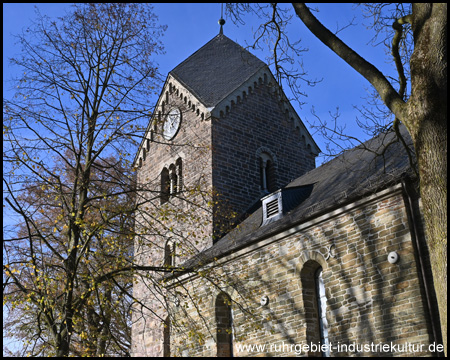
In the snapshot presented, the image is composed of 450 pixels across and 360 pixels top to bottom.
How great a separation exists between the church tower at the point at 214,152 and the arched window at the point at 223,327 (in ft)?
9.67

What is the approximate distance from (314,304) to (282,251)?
5.05 feet

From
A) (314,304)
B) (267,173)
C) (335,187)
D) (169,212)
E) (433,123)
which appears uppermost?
(267,173)

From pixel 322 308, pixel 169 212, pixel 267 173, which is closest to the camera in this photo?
pixel 322 308

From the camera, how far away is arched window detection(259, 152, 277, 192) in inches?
822

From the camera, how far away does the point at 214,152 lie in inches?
771

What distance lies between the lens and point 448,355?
6.04 meters

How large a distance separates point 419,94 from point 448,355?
3.16 metres

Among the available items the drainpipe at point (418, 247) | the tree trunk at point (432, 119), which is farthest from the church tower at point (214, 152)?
the tree trunk at point (432, 119)

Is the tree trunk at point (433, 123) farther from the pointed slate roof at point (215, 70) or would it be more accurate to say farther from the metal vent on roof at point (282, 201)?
the pointed slate roof at point (215, 70)

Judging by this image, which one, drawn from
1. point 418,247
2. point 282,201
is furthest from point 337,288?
point 282,201

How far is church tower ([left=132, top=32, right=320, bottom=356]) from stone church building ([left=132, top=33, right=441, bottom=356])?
0.21ft

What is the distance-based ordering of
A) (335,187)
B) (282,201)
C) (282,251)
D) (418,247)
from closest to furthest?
(418,247) → (282,251) → (335,187) → (282,201)

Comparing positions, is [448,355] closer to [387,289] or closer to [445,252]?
[445,252]

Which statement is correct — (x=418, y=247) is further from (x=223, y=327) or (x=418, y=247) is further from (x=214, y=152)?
(x=214, y=152)
